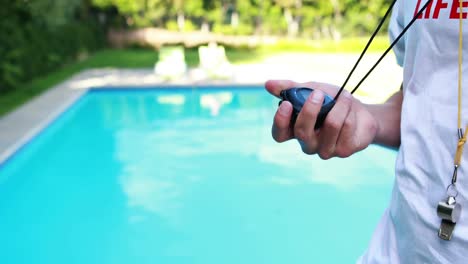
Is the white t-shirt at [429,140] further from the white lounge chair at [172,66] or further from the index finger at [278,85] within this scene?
the white lounge chair at [172,66]

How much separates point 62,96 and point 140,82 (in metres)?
2.17

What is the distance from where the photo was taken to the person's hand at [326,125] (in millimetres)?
683

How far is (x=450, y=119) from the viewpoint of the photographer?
0.71 meters

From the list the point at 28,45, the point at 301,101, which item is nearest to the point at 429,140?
the point at 301,101

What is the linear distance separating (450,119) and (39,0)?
13145mm

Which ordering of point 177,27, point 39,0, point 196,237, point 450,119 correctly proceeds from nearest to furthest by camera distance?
point 450,119 < point 196,237 < point 39,0 < point 177,27

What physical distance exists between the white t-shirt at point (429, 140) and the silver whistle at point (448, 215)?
0.01m

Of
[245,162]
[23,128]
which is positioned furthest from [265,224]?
[23,128]

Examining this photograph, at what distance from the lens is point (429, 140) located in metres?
0.74

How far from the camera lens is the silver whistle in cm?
68

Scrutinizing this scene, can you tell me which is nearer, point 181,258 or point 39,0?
point 181,258

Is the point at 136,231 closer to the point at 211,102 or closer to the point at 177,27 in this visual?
the point at 211,102

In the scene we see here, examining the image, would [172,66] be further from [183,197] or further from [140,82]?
[183,197]

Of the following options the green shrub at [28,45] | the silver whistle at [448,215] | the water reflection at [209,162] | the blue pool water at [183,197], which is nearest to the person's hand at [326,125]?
the silver whistle at [448,215]
